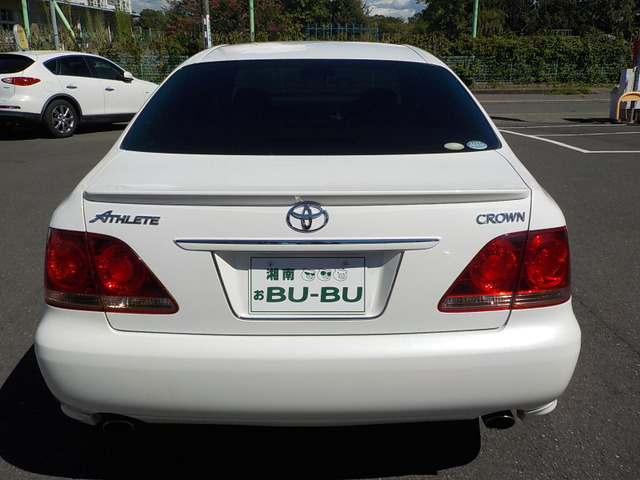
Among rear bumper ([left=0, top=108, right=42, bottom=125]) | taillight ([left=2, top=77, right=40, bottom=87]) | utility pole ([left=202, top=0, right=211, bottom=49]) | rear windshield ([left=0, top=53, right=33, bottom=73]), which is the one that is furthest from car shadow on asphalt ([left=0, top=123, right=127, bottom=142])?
utility pole ([left=202, top=0, right=211, bottom=49])

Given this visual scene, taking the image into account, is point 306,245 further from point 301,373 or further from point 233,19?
point 233,19

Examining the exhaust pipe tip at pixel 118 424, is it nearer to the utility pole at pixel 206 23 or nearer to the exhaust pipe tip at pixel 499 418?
the exhaust pipe tip at pixel 499 418

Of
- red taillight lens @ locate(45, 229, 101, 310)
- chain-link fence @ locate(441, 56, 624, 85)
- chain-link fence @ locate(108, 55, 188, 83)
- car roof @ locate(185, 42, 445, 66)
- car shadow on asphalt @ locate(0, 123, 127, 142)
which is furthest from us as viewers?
chain-link fence @ locate(441, 56, 624, 85)

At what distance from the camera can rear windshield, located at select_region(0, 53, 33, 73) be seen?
1177 centimetres

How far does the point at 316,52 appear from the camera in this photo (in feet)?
10.8

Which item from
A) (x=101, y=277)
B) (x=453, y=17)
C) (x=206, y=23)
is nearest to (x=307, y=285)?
(x=101, y=277)

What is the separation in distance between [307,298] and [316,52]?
5.41 ft

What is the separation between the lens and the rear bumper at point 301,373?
2.06 metres

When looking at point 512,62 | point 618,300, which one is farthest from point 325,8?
→ point 618,300

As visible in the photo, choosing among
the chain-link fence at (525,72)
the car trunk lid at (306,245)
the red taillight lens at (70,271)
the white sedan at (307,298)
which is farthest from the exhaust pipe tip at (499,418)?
the chain-link fence at (525,72)

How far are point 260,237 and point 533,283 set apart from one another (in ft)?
2.98

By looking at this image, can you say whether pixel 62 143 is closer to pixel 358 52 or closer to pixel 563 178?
pixel 563 178

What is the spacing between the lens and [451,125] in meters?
2.76

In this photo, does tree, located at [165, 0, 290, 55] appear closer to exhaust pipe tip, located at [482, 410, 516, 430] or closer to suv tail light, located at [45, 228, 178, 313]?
suv tail light, located at [45, 228, 178, 313]
